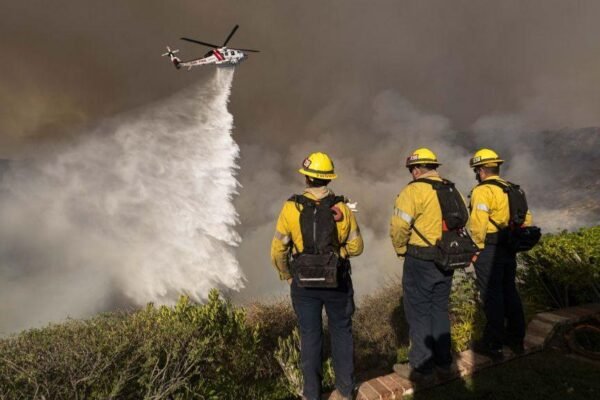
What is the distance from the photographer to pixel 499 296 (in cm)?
466

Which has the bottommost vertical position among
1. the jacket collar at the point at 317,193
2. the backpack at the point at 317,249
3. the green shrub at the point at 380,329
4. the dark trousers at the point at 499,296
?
the green shrub at the point at 380,329

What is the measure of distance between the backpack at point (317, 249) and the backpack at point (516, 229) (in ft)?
8.67

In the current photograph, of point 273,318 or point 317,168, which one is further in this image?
point 273,318

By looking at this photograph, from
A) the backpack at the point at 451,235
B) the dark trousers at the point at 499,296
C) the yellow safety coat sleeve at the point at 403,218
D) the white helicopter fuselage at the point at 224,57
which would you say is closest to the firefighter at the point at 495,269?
the dark trousers at the point at 499,296

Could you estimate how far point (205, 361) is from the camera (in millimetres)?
3930

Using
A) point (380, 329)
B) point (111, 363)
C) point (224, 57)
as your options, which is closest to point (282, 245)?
point (111, 363)

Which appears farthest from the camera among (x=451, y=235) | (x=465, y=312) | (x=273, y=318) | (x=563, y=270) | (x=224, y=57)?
(x=224, y=57)

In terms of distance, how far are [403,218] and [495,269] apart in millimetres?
1702

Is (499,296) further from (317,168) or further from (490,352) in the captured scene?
(317,168)

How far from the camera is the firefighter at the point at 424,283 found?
166 inches

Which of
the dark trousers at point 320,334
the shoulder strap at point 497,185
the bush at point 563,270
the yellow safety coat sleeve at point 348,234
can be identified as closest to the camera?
the dark trousers at point 320,334

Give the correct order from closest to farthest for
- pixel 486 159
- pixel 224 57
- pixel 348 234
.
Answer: pixel 348 234, pixel 486 159, pixel 224 57

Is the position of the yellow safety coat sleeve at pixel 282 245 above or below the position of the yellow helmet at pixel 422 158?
below

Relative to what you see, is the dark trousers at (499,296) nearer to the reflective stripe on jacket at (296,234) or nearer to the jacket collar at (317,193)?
the reflective stripe on jacket at (296,234)
